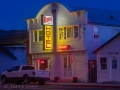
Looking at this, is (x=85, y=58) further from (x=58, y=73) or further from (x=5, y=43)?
(x=5, y=43)

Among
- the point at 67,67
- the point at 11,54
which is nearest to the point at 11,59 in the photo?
the point at 11,54

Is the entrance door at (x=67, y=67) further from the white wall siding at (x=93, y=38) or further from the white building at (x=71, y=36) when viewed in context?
the white wall siding at (x=93, y=38)

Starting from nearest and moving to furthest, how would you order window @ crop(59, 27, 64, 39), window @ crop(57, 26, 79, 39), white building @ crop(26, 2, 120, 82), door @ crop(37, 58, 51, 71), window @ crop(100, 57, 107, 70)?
window @ crop(100, 57, 107, 70)
white building @ crop(26, 2, 120, 82)
window @ crop(57, 26, 79, 39)
window @ crop(59, 27, 64, 39)
door @ crop(37, 58, 51, 71)

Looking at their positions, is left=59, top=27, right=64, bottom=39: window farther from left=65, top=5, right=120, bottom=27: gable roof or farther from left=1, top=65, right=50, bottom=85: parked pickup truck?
left=1, top=65, right=50, bottom=85: parked pickup truck

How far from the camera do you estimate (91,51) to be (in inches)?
1773

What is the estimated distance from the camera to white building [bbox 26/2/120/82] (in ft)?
147

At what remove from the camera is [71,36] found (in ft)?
152

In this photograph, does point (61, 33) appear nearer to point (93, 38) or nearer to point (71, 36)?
point (71, 36)

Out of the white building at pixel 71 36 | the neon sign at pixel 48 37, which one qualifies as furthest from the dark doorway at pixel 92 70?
the neon sign at pixel 48 37

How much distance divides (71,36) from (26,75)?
9013mm

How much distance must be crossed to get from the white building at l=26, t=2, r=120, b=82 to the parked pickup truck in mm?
6285

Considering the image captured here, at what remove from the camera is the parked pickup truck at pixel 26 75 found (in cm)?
3881

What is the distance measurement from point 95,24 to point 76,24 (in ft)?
6.65

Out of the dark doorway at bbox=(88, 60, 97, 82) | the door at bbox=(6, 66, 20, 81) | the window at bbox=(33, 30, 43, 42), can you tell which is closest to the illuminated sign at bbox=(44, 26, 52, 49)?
the window at bbox=(33, 30, 43, 42)
